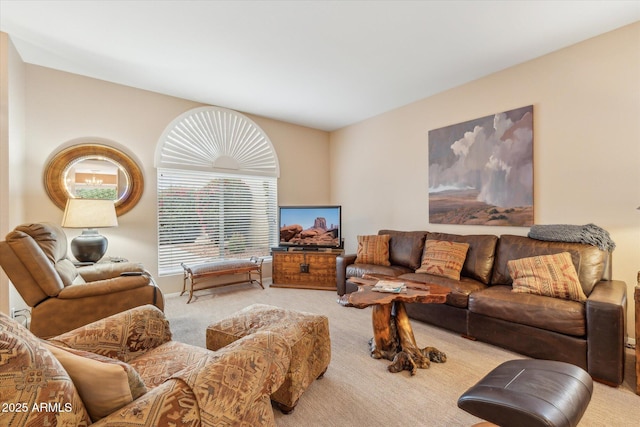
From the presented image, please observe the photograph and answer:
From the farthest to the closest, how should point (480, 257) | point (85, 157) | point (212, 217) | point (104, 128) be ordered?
point (212, 217) → point (104, 128) → point (85, 157) → point (480, 257)

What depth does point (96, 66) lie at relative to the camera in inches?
125

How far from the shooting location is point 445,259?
126 inches

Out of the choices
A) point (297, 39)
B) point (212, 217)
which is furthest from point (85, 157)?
point (297, 39)

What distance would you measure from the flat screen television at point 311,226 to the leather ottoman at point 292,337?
7.92 feet

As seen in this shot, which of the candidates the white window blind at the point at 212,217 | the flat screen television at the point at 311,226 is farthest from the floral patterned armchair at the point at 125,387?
the flat screen television at the point at 311,226

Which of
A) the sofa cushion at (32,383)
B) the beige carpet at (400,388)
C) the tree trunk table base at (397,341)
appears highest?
the sofa cushion at (32,383)

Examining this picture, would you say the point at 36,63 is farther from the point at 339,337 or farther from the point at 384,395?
the point at 384,395

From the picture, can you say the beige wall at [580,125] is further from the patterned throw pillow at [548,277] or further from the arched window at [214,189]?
the arched window at [214,189]

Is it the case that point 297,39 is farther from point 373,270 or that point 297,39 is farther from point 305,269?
point 305,269

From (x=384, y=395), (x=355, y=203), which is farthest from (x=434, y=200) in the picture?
(x=384, y=395)

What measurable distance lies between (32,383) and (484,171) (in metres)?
3.97

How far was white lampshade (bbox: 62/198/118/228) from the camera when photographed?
2.90 m

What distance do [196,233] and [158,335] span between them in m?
2.83

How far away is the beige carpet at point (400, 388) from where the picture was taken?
1.65 m
